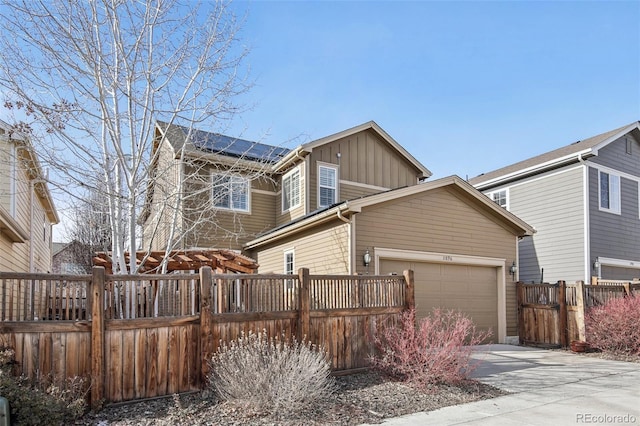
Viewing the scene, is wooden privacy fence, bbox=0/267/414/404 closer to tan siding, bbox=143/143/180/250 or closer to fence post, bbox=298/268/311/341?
fence post, bbox=298/268/311/341

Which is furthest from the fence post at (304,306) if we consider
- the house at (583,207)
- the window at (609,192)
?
the window at (609,192)

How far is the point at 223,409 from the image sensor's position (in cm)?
584

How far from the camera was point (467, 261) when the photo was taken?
12.7 m

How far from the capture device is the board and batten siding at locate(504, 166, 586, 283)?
16484 mm

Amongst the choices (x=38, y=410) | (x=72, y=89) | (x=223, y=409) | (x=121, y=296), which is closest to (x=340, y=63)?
(x=72, y=89)

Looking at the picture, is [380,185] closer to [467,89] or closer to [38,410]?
[467,89]

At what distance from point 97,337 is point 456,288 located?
9386 millimetres

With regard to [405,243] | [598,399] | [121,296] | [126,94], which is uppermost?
[126,94]

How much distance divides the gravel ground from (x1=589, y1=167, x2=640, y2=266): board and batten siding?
11913 millimetres

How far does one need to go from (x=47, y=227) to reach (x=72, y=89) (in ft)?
43.5

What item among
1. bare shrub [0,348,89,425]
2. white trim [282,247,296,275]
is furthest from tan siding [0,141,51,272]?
white trim [282,247,296,275]

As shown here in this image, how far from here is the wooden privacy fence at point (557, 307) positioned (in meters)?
12.0

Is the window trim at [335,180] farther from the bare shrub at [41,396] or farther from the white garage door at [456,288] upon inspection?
the bare shrub at [41,396]

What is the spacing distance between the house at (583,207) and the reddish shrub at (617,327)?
5208mm
